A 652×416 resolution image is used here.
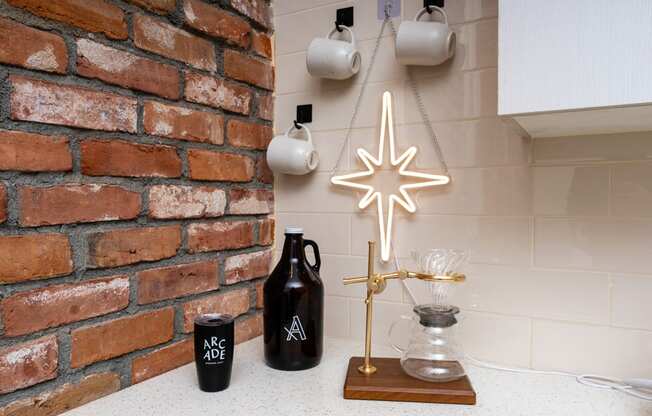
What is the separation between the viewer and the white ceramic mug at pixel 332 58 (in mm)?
1251

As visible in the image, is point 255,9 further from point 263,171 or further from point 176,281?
point 176,281

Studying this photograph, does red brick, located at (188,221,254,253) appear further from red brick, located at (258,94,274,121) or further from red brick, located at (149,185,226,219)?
red brick, located at (258,94,274,121)

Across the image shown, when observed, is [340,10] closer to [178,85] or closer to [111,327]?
[178,85]

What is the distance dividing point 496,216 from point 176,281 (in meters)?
0.76

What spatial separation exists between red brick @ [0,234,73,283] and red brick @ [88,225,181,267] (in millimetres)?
56

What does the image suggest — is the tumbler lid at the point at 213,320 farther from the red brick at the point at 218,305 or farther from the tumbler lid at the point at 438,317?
the tumbler lid at the point at 438,317

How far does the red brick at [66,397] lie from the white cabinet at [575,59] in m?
0.89

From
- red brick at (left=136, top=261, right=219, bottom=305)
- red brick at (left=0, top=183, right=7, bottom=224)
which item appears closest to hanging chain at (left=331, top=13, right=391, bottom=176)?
red brick at (left=136, top=261, right=219, bottom=305)

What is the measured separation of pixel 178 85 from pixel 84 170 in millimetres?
313

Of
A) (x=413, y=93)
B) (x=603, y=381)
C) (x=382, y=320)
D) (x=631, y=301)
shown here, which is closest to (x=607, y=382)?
(x=603, y=381)

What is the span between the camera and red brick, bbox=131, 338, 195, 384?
3.39 feet

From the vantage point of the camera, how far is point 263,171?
4.61 feet

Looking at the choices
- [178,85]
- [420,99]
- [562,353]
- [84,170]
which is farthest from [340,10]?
[562,353]

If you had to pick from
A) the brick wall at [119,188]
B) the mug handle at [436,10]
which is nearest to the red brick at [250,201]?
the brick wall at [119,188]
